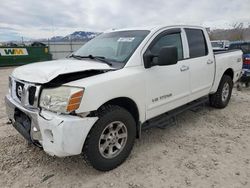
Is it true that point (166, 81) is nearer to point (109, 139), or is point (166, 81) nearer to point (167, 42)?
point (167, 42)

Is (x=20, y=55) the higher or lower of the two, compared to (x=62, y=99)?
higher

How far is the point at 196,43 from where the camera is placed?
4648mm

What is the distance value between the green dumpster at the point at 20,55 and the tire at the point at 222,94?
14.7m

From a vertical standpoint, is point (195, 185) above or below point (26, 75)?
below

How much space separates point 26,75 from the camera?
9.98ft

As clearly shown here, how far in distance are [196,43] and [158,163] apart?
8.01ft

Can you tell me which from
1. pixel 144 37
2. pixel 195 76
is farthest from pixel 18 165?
pixel 195 76

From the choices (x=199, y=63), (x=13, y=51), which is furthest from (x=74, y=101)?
(x=13, y=51)

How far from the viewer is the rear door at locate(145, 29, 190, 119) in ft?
11.6

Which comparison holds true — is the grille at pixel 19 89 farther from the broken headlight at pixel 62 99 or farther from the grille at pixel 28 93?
the broken headlight at pixel 62 99

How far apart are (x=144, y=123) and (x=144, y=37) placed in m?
1.27

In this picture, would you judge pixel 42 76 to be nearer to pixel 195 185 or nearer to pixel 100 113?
pixel 100 113

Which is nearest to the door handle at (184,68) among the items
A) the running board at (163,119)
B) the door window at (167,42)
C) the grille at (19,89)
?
the door window at (167,42)

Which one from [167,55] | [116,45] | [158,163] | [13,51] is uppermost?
[13,51]
